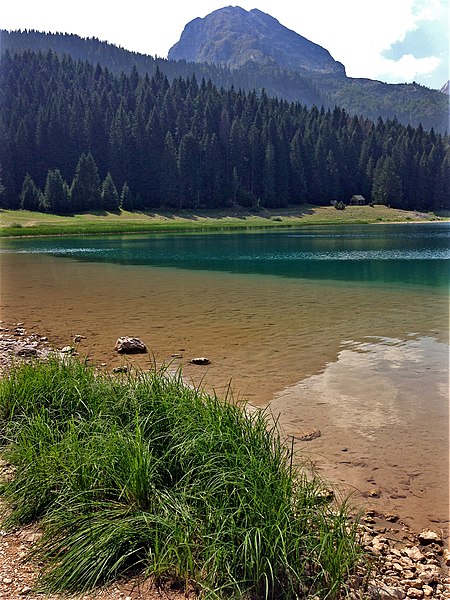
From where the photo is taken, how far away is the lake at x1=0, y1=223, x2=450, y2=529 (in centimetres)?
800

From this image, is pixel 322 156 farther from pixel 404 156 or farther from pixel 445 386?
pixel 445 386

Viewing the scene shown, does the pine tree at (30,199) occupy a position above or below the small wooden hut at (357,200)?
below

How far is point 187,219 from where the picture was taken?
118 m

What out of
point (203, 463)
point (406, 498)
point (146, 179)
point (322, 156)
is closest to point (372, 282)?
point (406, 498)

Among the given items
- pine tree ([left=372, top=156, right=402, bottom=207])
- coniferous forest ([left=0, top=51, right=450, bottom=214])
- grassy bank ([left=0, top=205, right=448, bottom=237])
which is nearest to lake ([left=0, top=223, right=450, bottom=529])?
grassy bank ([left=0, top=205, right=448, bottom=237])

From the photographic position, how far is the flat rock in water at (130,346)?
1408 centimetres

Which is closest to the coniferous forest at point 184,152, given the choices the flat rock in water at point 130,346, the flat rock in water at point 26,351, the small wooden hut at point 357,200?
the small wooden hut at point 357,200

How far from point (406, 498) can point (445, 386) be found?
5.03 metres

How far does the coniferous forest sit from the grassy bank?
22.3 ft

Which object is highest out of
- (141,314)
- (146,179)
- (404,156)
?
(404,156)

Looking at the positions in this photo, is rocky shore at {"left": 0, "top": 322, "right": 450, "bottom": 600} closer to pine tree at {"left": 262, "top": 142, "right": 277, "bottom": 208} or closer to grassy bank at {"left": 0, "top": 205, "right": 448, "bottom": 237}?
grassy bank at {"left": 0, "top": 205, "right": 448, "bottom": 237}

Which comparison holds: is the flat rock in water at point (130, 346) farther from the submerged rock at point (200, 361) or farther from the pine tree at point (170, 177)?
the pine tree at point (170, 177)

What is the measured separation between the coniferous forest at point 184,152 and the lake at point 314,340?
92.3 meters

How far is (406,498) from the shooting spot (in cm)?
686
